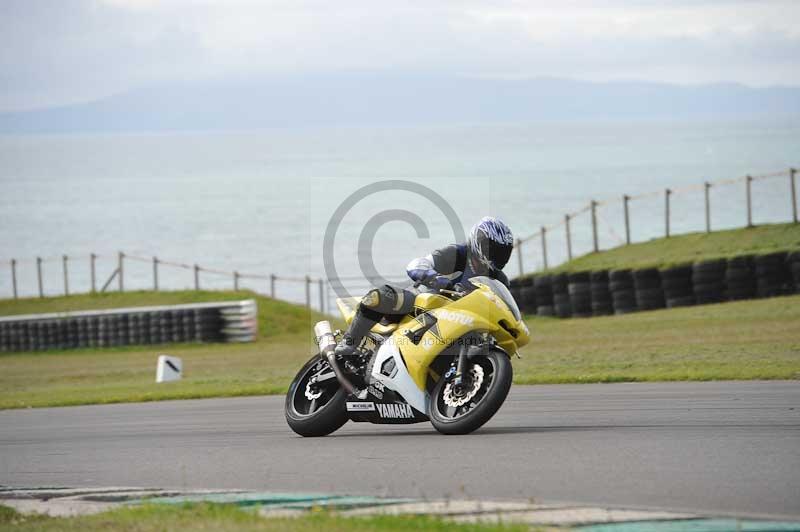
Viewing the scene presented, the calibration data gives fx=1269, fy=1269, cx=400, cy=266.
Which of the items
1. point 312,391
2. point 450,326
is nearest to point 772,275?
point 312,391

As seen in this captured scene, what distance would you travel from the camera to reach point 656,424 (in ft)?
32.4

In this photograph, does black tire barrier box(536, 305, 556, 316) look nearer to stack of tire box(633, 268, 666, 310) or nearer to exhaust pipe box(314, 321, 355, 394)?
stack of tire box(633, 268, 666, 310)

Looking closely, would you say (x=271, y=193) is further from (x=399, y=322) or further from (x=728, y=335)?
(x=399, y=322)

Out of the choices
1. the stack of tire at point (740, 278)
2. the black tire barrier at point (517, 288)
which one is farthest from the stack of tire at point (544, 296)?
the stack of tire at point (740, 278)

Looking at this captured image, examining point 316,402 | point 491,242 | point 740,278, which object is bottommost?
point 316,402

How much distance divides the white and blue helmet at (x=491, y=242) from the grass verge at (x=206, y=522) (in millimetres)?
3337

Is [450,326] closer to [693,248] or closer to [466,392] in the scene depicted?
[466,392]

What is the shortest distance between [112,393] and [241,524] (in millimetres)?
11843

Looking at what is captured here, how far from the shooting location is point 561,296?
93.6 feet

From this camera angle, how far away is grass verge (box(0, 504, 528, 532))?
6.50 meters

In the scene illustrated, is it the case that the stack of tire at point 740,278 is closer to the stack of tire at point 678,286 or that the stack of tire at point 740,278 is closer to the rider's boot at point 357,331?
the stack of tire at point 678,286

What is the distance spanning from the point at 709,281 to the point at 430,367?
1697 centimetres

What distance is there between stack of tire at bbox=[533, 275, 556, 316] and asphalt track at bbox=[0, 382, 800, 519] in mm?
15493

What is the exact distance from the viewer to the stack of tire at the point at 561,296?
1115 inches
